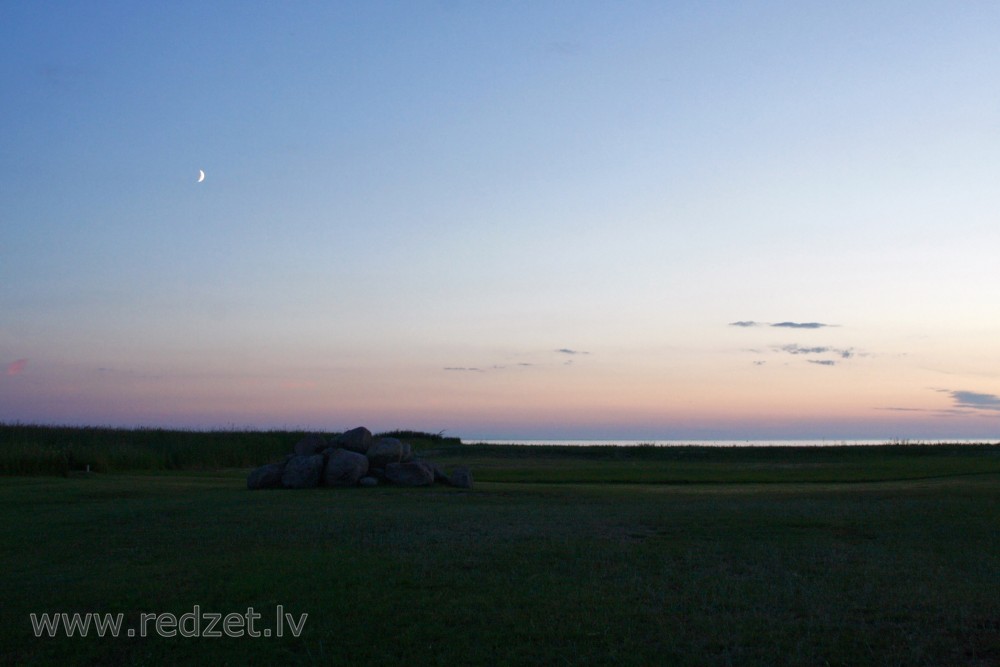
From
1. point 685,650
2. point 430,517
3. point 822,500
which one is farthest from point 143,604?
point 822,500

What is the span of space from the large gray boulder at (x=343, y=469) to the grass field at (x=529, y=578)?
7.19 m

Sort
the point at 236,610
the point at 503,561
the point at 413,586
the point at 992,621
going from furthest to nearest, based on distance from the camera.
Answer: the point at 503,561 → the point at 413,586 → the point at 236,610 → the point at 992,621

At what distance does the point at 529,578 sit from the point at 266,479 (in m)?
18.8

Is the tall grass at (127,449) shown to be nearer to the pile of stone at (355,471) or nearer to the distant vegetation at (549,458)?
the distant vegetation at (549,458)

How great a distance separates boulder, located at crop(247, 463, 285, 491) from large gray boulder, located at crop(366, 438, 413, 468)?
3174 mm

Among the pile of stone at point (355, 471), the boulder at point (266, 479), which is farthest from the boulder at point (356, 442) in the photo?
the boulder at point (266, 479)

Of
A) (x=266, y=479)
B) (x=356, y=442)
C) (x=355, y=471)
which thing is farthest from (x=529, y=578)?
(x=356, y=442)

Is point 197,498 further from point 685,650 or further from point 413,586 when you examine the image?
point 685,650

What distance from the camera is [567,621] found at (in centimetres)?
807

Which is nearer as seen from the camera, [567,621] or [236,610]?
[567,621]

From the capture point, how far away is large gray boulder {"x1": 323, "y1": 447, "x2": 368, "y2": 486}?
1075 inches

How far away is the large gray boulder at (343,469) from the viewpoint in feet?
89.6

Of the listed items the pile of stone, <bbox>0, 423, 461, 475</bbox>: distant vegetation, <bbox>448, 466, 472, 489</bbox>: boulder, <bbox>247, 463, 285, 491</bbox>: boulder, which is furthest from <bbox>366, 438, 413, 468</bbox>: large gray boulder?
<bbox>0, 423, 461, 475</bbox>: distant vegetation

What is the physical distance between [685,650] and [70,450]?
1391 inches
